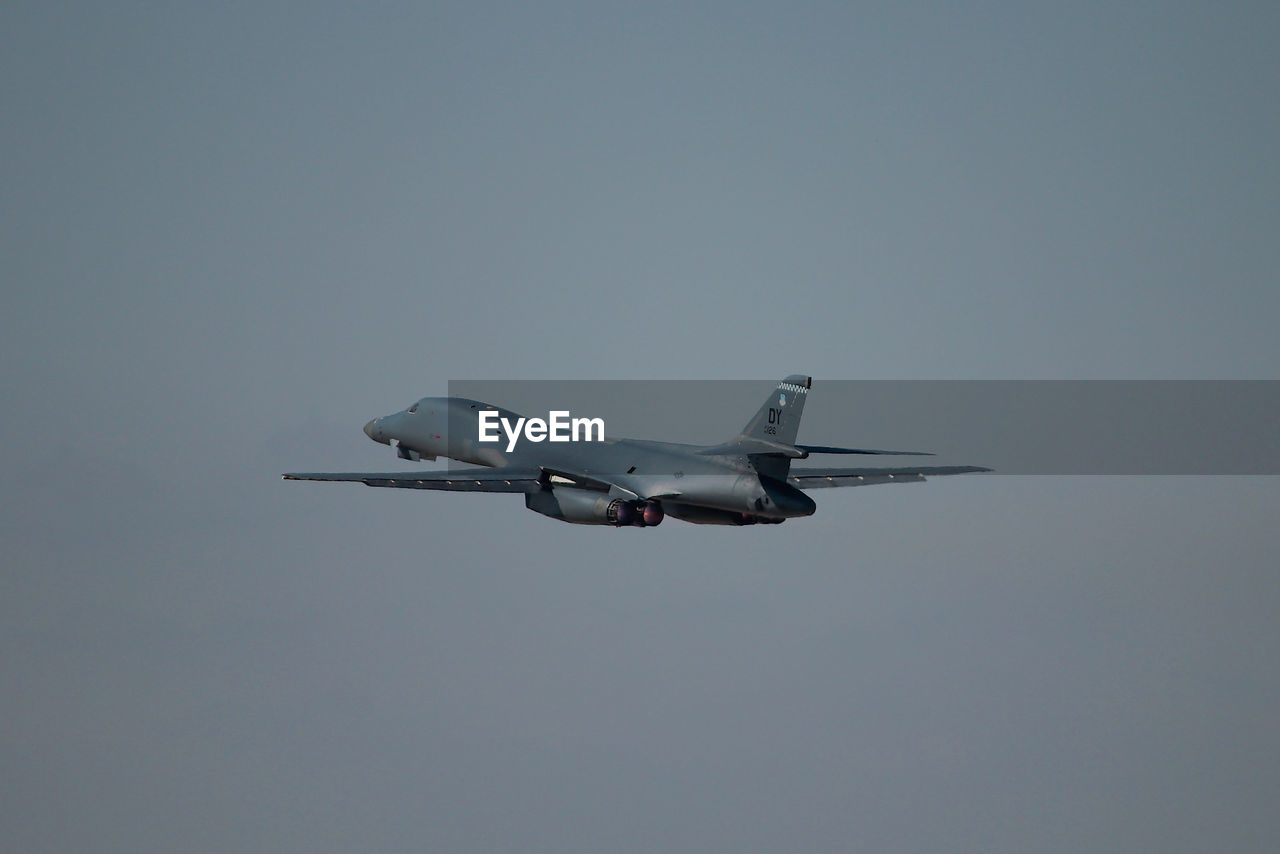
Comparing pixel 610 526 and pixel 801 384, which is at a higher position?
pixel 801 384

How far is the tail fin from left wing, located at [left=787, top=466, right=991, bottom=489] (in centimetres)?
286

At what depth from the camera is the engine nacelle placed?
155ft

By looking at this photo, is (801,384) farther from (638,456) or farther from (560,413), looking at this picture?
(560,413)

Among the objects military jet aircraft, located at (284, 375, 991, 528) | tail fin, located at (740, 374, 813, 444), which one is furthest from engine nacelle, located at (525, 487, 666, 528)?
tail fin, located at (740, 374, 813, 444)

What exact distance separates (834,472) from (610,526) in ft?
25.5

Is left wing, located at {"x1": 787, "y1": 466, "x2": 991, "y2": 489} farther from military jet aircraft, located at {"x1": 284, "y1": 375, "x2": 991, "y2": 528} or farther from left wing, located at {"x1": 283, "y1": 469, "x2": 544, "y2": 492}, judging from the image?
left wing, located at {"x1": 283, "y1": 469, "x2": 544, "y2": 492}

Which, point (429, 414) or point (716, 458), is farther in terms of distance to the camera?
point (429, 414)

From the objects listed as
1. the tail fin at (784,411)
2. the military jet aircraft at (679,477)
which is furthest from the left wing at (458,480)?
the tail fin at (784,411)

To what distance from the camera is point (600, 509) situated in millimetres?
47344

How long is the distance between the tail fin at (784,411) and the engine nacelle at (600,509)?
15.5 ft

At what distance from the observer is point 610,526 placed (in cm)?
4791

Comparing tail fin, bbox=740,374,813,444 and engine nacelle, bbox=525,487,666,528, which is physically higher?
tail fin, bbox=740,374,813,444

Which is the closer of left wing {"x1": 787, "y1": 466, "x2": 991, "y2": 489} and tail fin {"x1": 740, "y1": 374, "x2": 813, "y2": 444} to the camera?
tail fin {"x1": 740, "y1": 374, "x2": 813, "y2": 444}

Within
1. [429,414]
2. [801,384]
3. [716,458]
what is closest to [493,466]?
[429,414]
